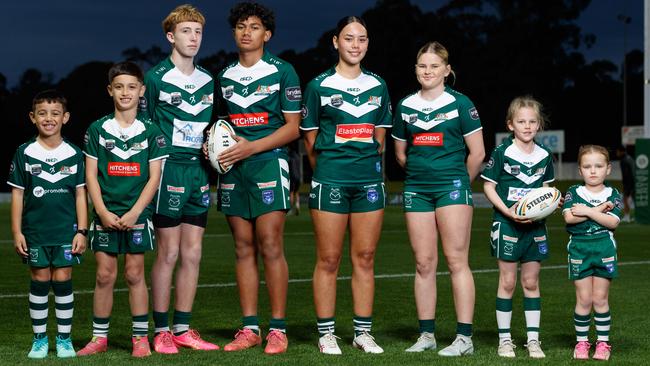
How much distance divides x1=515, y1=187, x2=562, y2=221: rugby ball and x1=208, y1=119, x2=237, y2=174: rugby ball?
196 cm

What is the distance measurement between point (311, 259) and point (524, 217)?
804 centimetres

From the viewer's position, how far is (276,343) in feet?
22.3

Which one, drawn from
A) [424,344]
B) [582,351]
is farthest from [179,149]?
[582,351]

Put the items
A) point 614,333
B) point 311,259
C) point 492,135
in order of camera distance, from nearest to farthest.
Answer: point 614,333, point 311,259, point 492,135

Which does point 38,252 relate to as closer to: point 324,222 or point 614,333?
point 324,222

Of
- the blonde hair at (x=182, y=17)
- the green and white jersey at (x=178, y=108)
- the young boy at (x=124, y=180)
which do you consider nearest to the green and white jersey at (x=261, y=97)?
the green and white jersey at (x=178, y=108)

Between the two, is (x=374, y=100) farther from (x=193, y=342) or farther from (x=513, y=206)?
(x=193, y=342)

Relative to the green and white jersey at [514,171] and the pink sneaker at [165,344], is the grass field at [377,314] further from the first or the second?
the green and white jersey at [514,171]

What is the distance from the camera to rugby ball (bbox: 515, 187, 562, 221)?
6605 millimetres

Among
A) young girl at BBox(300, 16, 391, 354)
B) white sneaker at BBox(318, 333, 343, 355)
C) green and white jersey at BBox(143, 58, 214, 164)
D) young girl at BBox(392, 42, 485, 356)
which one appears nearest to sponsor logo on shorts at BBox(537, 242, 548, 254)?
young girl at BBox(392, 42, 485, 356)

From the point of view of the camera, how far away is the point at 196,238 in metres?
7.02

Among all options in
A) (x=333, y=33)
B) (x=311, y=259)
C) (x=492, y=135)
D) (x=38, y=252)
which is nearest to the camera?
(x=38, y=252)

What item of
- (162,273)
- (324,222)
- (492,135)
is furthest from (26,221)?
(492,135)

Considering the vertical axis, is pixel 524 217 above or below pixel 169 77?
below
